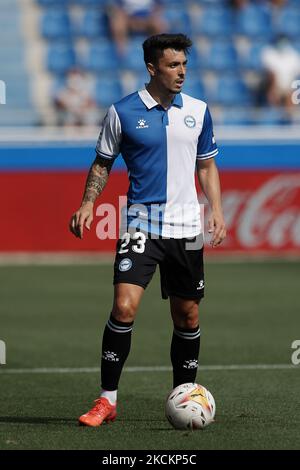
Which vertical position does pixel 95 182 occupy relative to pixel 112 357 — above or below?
above

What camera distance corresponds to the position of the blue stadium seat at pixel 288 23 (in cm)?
2445

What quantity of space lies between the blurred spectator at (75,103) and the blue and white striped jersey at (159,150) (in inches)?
544

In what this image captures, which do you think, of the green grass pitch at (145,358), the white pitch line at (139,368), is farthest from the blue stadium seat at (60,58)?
the white pitch line at (139,368)

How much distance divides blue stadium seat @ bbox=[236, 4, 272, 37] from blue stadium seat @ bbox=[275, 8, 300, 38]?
0.22 meters

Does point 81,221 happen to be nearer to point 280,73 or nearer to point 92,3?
point 280,73

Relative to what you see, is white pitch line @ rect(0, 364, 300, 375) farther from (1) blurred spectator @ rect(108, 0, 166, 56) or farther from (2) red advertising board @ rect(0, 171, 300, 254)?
(1) blurred spectator @ rect(108, 0, 166, 56)

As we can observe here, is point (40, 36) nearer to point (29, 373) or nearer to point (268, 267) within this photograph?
point (268, 267)

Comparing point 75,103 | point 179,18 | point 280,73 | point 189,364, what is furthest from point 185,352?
point 179,18

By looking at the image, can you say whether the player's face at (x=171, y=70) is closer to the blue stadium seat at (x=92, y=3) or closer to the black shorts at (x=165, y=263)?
the black shorts at (x=165, y=263)

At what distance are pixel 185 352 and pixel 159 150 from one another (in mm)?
1348

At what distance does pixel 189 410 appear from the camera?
678cm

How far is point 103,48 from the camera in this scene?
23.7 meters

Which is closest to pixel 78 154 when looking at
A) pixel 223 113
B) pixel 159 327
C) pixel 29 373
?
pixel 223 113

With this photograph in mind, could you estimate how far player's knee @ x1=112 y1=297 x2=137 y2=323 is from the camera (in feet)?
22.8
